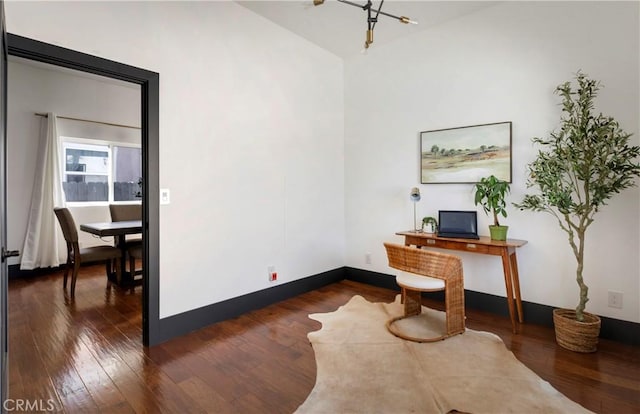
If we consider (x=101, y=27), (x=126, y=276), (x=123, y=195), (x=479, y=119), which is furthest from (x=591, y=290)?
(x=123, y=195)

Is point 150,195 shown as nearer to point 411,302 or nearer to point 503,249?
point 411,302

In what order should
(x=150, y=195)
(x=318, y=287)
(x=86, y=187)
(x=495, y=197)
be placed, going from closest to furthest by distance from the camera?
1. (x=150, y=195)
2. (x=495, y=197)
3. (x=318, y=287)
4. (x=86, y=187)

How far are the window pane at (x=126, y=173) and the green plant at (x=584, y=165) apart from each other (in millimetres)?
5985

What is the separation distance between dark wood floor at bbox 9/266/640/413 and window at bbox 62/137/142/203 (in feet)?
8.56

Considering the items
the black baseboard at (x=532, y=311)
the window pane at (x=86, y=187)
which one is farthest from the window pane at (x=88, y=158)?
the black baseboard at (x=532, y=311)

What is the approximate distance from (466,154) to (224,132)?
8.03ft

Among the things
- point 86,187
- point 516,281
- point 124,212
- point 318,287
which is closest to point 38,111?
point 86,187

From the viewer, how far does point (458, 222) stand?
3.29 metres

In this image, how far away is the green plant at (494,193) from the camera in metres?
2.95

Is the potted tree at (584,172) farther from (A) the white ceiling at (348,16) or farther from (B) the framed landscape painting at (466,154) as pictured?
(A) the white ceiling at (348,16)

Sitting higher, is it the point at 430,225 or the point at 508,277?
the point at 430,225

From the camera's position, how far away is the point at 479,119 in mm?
3354

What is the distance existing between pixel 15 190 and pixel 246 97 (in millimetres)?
4035

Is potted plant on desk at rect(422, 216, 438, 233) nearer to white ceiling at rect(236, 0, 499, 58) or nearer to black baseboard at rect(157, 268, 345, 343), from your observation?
black baseboard at rect(157, 268, 345, 343)
